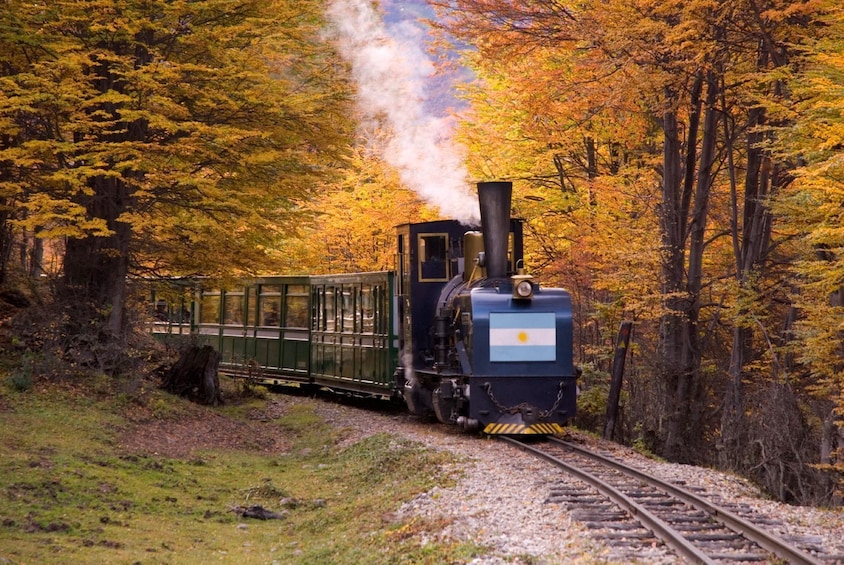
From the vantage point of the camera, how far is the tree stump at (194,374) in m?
19.8

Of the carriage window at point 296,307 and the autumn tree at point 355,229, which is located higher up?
the autumn tree at point 355,229

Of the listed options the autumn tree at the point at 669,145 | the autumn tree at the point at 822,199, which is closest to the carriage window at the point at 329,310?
the autumn tree at the point at 669,145

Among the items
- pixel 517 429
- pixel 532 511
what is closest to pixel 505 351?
pixel 517 429

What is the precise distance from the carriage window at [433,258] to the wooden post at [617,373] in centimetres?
330

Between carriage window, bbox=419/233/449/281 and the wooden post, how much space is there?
10.8ft

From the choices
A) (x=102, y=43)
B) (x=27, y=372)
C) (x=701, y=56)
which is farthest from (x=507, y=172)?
(x=27, y=372)

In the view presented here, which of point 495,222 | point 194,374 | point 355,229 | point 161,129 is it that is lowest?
point 194,374

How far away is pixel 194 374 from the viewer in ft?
65.8

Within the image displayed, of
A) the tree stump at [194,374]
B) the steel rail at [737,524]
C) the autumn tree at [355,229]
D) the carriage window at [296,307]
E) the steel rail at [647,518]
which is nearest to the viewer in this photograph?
the steel rail at [737,524]

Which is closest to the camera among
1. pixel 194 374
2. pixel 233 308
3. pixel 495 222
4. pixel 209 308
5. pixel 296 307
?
pixel 495 222

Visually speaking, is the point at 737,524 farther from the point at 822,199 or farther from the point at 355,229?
the point at 355,229

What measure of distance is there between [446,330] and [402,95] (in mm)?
5831

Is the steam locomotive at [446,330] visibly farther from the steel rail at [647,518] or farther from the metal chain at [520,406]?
the steel rail at [647,518]

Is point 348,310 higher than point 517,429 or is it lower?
higher
